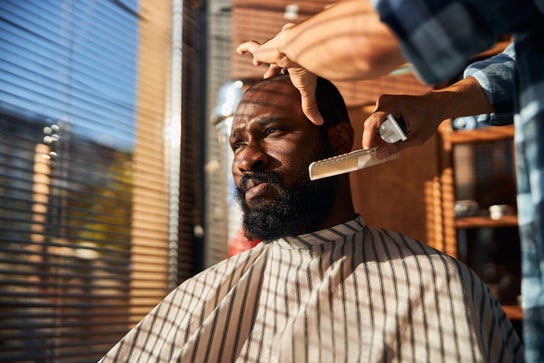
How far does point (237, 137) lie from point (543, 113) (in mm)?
914

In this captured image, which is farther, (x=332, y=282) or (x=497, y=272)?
(x=497, y=272)

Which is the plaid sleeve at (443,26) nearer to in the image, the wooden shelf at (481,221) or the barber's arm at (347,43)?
the barber's arm at (347,43)

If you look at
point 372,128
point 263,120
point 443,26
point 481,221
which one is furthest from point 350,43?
point 481,221

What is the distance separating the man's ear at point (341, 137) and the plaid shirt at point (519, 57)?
0.76 meters

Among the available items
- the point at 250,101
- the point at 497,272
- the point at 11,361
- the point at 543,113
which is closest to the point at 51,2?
the point at 250,101

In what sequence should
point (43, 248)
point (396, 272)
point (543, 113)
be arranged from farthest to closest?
point (43, 248) < point (396, 272) < point (543, 113)

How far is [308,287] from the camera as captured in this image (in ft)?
4.26

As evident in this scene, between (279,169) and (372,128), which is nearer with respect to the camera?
(372,128)

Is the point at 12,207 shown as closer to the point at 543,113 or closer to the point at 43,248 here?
the point at 43,248

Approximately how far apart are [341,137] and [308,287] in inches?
18.4

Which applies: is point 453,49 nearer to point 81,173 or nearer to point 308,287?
point 308,287

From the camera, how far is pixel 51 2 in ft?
6.54

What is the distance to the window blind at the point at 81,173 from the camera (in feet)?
5.88

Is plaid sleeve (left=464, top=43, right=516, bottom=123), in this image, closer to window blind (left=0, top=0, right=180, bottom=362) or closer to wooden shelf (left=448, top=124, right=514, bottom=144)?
wooden shelf (left=448, top=124, right=514, bottom=144)
